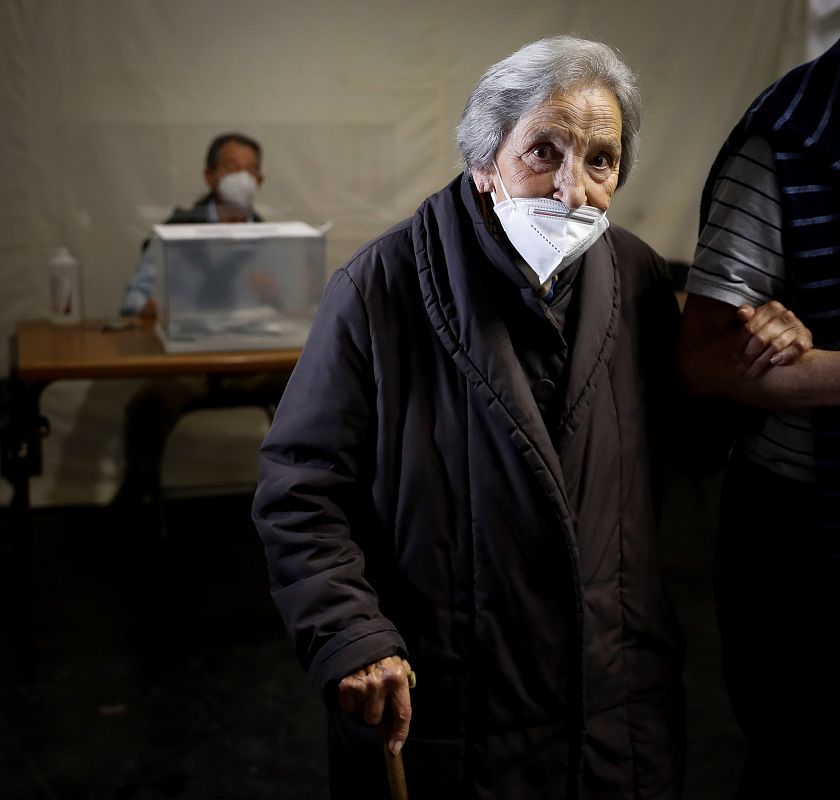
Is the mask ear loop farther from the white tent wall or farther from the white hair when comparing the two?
the white tent wall

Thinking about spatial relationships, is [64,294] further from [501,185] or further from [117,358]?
[501,185]

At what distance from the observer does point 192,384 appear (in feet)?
13.5

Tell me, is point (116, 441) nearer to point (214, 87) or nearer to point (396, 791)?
point (214, 87)

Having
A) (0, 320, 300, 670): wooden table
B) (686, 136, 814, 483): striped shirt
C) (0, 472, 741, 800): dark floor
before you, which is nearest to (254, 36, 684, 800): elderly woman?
(686, 136, 814, 483): striped shirt

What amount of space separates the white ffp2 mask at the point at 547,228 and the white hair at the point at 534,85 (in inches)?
2.1

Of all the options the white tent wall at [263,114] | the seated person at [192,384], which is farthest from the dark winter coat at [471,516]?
the white tent wall at [263,114]

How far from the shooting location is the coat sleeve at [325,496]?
127 centimetres

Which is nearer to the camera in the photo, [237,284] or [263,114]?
[237,284]

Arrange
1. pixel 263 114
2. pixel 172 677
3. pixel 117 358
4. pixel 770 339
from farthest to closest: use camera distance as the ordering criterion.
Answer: pixel 263 114 < pixel 117 358 < pixel 172 677 < pixel 770 339

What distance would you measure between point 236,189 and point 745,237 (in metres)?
2.98

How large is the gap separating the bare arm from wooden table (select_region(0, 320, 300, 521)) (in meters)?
1.92

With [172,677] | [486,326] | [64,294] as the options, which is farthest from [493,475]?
[64,294]

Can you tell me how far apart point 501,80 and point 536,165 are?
106 millimetres

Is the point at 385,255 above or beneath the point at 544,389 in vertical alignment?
above
